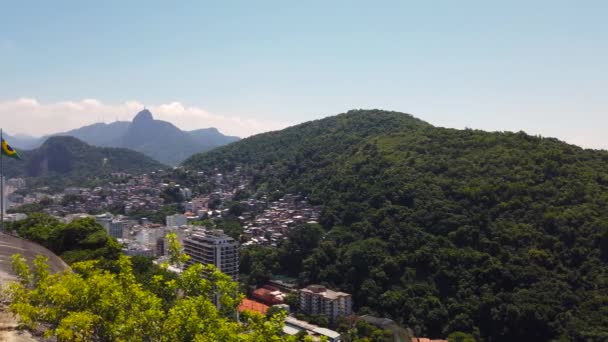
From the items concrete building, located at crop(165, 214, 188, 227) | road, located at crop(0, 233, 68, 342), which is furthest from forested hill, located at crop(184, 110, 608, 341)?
road, located at crop(0, 233, 68, 342)

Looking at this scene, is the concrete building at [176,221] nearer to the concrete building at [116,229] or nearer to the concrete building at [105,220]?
the concrete building at [116,229]

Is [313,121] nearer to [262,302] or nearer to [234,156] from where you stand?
[234,156]

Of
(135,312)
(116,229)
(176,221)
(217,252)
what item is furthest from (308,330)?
(116,229)

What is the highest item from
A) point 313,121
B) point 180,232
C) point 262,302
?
point 313,121

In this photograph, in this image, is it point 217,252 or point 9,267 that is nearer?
point 9,267

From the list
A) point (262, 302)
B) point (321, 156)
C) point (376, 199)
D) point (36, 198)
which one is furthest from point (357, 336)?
point (36, 198)

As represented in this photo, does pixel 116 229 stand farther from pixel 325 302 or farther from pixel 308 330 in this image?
pixel 308 330
